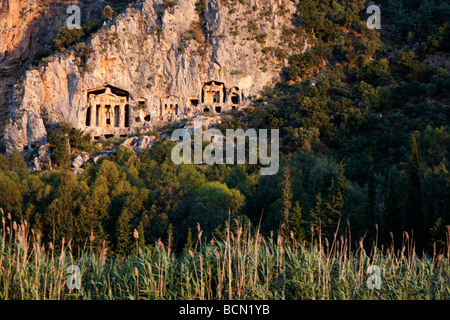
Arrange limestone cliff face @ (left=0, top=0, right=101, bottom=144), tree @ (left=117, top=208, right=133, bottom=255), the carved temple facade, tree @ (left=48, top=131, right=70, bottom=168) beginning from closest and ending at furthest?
tree @ (left=117, top=208, right=133, bottom=255) < tree @ (left=48, top=131, right=70, bottom=168) < the carved temple facade < limestone cliff face @ (left=0, top=0, right=101, bottom=144)

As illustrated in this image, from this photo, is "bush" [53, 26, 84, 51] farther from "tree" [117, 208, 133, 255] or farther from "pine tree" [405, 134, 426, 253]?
"pine tree" [405, 134, 426, 253]

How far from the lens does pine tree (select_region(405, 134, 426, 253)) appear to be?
20422 millimetres

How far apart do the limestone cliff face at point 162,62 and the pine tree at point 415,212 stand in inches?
1156

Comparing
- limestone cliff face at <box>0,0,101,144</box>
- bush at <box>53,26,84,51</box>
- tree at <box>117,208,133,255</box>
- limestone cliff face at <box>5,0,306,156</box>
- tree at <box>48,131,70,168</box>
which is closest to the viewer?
tree at <box>117,208,133,255</box>

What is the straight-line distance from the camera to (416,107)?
136 ft

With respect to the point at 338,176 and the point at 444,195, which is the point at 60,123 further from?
the point at 444,195

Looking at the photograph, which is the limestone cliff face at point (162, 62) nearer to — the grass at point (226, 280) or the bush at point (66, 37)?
the bush at point (66, 37)

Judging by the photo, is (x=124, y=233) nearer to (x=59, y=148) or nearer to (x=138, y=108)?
(x=59, y=148)

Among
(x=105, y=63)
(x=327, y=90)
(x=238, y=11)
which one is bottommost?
(x=327, y=90)

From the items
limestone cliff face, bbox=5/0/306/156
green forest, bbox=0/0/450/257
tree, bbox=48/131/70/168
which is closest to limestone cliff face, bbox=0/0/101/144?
limestone cliff face, bbox=5/0/306/156

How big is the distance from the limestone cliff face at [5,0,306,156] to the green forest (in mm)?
1950

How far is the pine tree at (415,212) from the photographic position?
2042 cm

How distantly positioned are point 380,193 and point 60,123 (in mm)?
30271
